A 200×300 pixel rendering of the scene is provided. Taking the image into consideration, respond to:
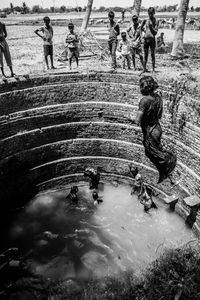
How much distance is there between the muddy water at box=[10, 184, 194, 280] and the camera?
830 cm

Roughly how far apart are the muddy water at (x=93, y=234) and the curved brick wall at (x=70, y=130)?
109 cm

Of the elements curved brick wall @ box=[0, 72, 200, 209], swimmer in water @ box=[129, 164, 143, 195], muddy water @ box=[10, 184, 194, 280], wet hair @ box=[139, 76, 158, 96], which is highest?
wet hair @ box=[139, 76, 158, 96]

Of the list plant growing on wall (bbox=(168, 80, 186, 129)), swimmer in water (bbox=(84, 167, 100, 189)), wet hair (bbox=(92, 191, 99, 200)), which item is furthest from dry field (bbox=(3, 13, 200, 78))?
wet hair (bbox=(92, 191, 99, 200))

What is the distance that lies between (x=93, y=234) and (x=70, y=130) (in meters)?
4.15

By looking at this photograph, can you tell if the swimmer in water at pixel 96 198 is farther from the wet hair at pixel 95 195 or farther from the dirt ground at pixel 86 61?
the dirt ground at pixel 86 61

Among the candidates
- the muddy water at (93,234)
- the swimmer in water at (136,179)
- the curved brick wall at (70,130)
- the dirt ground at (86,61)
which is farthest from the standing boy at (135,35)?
the muddy water at (93,234)

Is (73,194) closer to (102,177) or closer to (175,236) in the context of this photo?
(102,177)

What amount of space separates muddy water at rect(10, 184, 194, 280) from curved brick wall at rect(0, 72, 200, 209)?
3.57ft

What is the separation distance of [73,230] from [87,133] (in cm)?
388

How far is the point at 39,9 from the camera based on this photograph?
4650cm

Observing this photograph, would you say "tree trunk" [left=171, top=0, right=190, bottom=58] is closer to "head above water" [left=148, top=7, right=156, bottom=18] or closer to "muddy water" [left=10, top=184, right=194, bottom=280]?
"head above water" [left=148, top=7, right=156, bottom=18]

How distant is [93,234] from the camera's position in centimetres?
931

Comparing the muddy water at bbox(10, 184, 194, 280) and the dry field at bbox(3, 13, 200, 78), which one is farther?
the dry field at bbox(3, 13, 200, 78)

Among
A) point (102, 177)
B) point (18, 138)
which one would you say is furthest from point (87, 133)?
point (18, 138)
